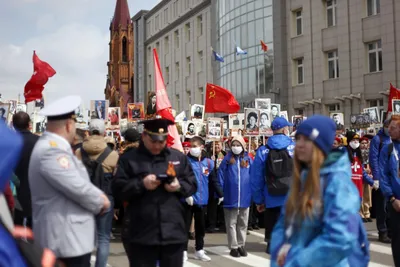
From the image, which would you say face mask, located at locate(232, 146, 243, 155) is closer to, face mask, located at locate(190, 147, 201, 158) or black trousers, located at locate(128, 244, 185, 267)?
face mask, located at locate(190, 147, 201, 158)

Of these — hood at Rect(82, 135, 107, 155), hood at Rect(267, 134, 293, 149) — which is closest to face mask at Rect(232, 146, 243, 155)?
hood at Rect(267, 134, 293, 149)

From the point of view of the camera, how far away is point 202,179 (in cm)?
1001

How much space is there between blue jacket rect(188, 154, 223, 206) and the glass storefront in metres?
28.2

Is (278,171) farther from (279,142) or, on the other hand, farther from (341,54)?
(341,54)

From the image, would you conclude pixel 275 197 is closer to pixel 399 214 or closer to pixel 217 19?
pixel 399 214

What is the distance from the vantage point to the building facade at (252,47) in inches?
1446

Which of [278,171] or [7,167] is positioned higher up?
[7,167]

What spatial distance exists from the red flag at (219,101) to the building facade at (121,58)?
8854 cm

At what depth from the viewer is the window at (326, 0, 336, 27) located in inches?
1293

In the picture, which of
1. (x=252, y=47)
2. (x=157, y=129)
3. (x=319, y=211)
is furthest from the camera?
(x=252, y=47)

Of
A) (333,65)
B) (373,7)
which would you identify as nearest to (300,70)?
(333,65)

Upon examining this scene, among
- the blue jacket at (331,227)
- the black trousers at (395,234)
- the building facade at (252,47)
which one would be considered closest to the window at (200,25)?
the building facade at (252,47)

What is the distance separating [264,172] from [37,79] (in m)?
9.52

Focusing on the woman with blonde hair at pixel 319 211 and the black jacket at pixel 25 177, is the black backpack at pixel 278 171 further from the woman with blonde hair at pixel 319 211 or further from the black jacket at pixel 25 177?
the woman with blonde hair at pixel 319 211
